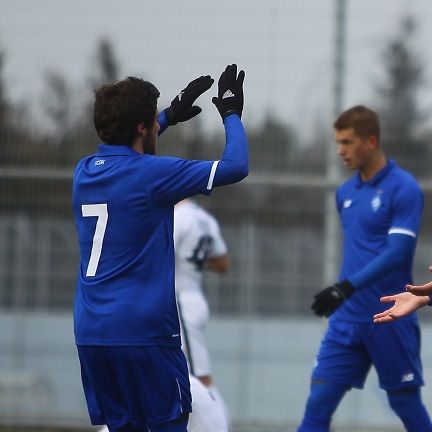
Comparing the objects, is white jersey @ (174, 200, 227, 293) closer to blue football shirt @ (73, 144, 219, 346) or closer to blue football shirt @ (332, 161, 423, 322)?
blue football shirt @ (332, 161, 423, 322)

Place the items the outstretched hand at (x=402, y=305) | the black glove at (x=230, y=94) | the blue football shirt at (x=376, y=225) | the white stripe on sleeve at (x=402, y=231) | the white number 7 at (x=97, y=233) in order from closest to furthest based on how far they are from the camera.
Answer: the outstretched hand at (x=402, y=305) → the white number 7 at (x=97, y=233) → the black glove at (x=230, y=94) → the white stripe on sleeve at (x=402, y=231) → the blue football shirt at (x=376, y=225)

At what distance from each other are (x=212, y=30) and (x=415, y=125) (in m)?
1.62

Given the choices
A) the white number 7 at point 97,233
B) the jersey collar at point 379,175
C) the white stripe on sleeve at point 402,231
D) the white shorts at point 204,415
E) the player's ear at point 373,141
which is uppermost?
the player's ear at point 373,141

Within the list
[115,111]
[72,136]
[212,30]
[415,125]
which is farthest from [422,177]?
[115,111]

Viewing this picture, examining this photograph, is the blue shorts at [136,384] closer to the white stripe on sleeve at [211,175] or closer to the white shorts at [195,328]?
the white stripe on sleeve at [211,175]

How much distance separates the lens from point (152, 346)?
4.94 metres

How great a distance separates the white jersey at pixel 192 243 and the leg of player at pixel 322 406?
2.19 meters

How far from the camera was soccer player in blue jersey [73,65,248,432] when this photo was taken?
16.1 feet

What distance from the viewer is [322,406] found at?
6766 millimetres

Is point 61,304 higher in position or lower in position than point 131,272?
lower

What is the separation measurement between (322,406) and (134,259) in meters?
2.20

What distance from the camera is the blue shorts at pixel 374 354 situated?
676 centimetres

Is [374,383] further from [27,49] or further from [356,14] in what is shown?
[27,49]

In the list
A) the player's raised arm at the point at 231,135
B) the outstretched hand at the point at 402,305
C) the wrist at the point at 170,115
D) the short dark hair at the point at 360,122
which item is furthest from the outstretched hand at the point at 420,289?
the short dark hair at the point at 360,122
